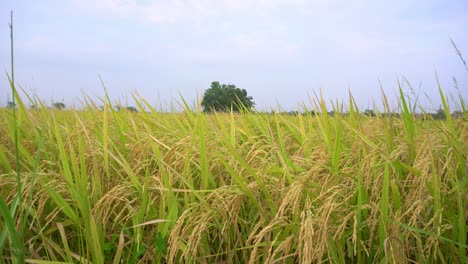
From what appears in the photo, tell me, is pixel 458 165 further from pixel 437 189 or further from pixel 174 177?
pixel 174 177

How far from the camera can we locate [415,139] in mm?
1826

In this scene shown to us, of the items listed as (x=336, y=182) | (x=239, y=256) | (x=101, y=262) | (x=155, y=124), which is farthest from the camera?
(x=155, y=124)

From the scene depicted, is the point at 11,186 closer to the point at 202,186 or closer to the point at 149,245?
the point at 149,245

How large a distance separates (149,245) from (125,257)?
0.38 feet

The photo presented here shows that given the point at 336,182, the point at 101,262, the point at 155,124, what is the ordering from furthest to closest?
the point at 155,124 → the point at 336,182 → the point at 101,262

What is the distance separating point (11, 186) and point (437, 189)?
1.98 metres

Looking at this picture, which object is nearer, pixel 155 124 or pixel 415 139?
pixel 415 139

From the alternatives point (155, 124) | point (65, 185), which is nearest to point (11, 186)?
point (65, 185)

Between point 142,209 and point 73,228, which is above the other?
point 142,209

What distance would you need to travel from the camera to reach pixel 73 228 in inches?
64.0

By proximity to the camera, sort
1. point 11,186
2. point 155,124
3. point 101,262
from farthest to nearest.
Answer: point 155,124, point 11,186, point 101,262

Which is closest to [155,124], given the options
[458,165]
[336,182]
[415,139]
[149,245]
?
[149,245]

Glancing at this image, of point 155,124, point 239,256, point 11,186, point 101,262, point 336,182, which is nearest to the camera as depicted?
point 101,262

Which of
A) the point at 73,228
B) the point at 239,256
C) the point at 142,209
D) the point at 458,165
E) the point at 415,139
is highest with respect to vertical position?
the point at 415,139
